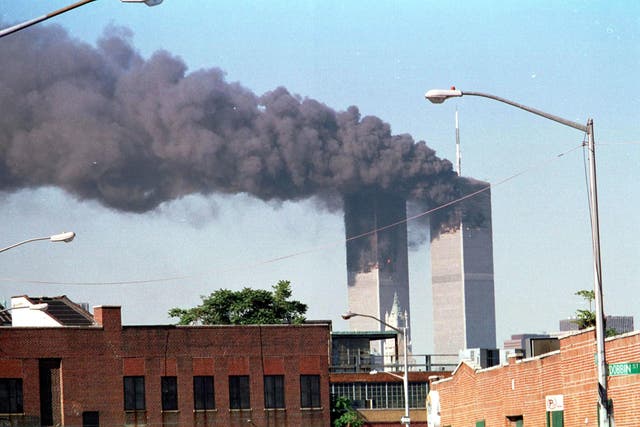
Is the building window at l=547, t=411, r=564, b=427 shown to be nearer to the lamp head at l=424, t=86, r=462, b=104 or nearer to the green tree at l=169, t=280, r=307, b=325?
the lamp head at l=424, t=86, r=462, b=104

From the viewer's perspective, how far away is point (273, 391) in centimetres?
8444

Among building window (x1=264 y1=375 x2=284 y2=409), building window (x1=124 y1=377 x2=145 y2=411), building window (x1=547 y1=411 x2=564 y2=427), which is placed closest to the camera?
building window (x1=547 y1=411 x2=564 y2=427)

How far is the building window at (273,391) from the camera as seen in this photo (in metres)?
84.2

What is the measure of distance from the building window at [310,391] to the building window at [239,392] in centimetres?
368

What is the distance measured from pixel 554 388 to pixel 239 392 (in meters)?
39.3

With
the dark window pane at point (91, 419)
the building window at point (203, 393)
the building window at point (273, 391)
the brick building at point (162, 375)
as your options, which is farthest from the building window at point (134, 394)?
the building window at point (273, 391)

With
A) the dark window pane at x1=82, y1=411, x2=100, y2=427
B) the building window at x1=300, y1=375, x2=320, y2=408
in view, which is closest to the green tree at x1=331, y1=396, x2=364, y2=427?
the building window at x1=300, y1=375, x2=320, y2=408

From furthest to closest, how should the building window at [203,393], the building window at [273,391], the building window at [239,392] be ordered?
the building window at [273,391] < the building window at [239,392] < the building window at [203,393]

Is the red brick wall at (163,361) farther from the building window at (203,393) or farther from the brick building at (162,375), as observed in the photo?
the building window at (203,393)

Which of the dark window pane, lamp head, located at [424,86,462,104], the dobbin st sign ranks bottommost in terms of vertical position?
the dark window pane

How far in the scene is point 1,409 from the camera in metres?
77.7

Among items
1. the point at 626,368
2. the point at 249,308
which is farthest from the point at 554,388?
the point at 249,308

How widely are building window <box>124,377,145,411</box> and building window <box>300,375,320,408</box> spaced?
33.8 ft

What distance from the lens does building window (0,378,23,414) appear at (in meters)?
77.9
